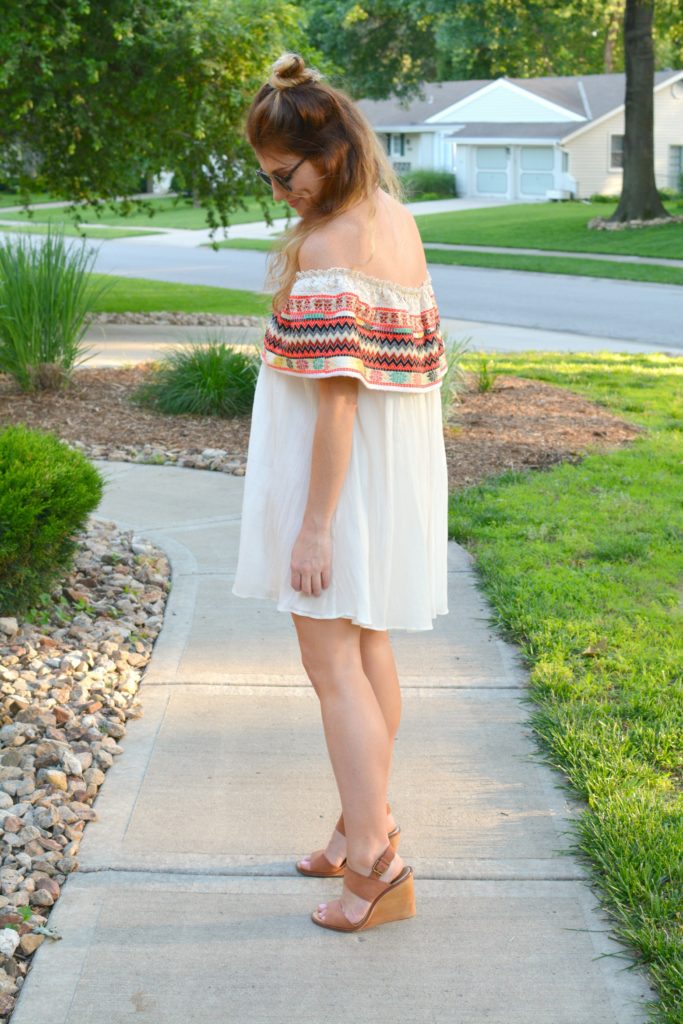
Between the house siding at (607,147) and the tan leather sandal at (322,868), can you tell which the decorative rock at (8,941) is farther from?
the house siding at (607,147)

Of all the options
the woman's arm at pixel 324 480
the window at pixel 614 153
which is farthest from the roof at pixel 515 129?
the woman's arm at pixel 324 480

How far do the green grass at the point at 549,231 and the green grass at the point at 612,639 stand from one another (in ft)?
59.7

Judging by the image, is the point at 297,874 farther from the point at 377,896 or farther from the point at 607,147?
the point at 607,147

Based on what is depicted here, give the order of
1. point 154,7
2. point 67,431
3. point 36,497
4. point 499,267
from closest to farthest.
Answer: point 36,497, point 67,431, point 154,7, point 499,267

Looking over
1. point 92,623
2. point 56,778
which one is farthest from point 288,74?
point 92,623

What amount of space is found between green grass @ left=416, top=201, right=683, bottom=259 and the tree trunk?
3.25 ft

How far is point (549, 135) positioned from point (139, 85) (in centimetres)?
3795

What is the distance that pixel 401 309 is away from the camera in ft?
8.93

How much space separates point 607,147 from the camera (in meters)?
46.6

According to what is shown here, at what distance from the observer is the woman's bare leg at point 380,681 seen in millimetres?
2943

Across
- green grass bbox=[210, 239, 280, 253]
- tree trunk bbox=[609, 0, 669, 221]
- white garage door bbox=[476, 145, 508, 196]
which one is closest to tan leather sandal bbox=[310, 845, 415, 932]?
green grass bbox=[210, 239, 280, 253]

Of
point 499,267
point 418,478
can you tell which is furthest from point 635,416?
point 499,267

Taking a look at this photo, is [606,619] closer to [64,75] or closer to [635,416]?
[635,416]

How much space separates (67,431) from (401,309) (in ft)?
18.7
